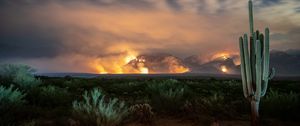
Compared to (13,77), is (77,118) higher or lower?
lower

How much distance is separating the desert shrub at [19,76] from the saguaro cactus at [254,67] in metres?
10.3

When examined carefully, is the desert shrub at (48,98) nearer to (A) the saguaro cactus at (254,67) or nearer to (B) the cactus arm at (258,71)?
(A) the saguaro cactus at (254,67)

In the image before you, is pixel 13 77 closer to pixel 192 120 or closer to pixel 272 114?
pixel 192 120

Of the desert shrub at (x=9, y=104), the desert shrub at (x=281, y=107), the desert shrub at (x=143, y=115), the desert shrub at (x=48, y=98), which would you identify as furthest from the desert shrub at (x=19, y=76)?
the desert shrub at (x=281, y=107)

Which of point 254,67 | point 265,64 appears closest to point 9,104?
point 254,67

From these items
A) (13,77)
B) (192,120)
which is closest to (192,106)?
(192,120)

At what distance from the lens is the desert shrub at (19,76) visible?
15468 mm

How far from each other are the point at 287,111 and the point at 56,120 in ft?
21.6

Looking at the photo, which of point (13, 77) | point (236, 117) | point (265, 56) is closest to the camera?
point (265, 56)

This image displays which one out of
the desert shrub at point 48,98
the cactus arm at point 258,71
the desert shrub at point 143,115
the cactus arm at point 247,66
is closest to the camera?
the cactus arm at point 258,71

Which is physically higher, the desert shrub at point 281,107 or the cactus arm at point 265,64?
the cactus arm at point 265,64

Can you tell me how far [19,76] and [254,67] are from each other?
12.0 m

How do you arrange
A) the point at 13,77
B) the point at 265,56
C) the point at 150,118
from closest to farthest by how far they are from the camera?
1. the point at 265,56
2. the point at 150,118
3. the point at 13,77

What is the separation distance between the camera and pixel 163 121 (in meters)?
9.16
